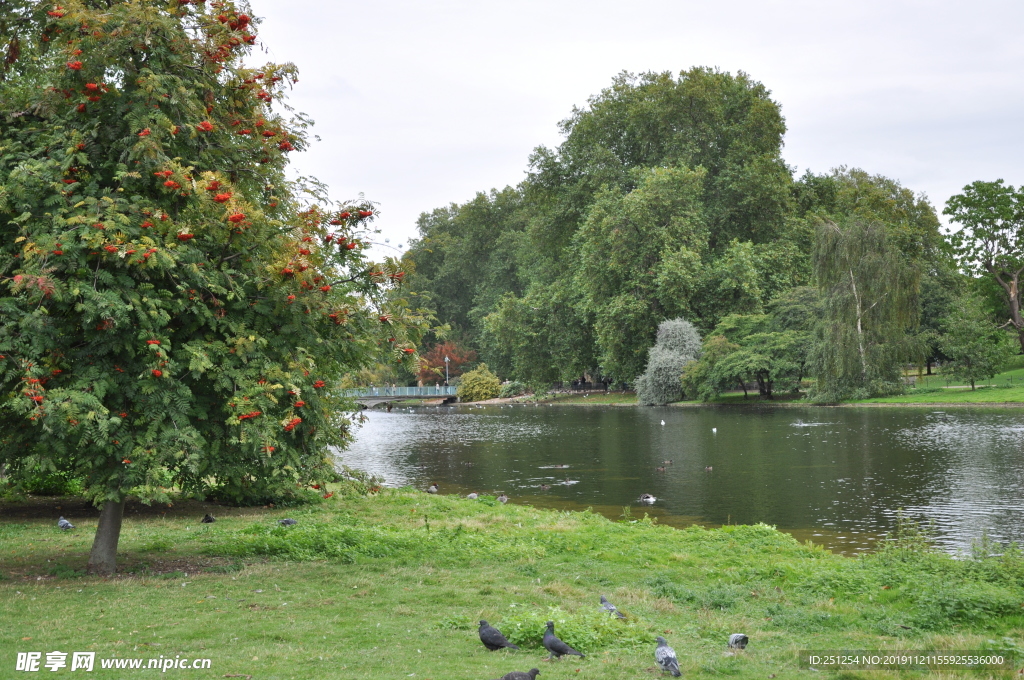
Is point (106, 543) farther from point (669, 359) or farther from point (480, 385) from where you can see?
point (480, 385)

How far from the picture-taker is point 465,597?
1068 centimetres

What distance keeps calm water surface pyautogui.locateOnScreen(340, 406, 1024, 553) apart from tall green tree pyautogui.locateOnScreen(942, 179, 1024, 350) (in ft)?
72.1

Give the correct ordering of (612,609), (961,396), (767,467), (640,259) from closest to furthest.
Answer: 1. (612,609)
2. (767,467)
3. (961,396)
4. (640,259)

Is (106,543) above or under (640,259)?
under

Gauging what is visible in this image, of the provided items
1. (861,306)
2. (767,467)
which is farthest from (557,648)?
(861,306)

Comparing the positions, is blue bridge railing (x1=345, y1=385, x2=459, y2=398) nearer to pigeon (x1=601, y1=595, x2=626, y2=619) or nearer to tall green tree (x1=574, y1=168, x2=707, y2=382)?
tall green tree (x1=574, y1=168, x2=707, y2=382)

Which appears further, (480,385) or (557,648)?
(480,385)

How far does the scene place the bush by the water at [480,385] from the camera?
97812 millimetres

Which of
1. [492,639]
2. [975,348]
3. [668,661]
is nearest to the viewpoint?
[668,661]

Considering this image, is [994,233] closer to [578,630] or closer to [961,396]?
[961,396]

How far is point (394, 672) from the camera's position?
7.30 meters

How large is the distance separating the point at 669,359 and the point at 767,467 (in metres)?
35.0

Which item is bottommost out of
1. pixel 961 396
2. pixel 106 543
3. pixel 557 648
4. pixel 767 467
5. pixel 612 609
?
pixel 767 467

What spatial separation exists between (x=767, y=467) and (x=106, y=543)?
2410cm
